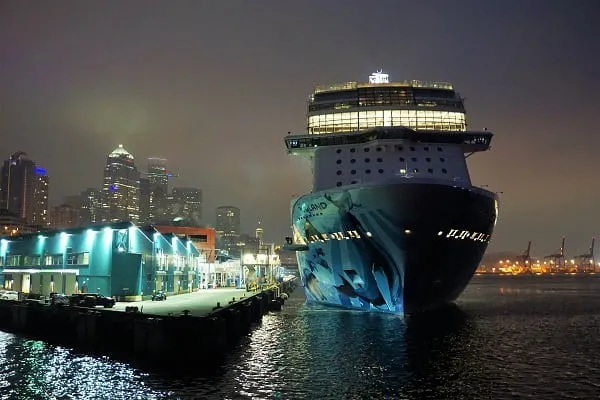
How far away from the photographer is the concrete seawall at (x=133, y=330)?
83.6ft

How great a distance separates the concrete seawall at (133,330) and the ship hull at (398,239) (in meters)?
8.05

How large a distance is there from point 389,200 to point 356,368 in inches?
491

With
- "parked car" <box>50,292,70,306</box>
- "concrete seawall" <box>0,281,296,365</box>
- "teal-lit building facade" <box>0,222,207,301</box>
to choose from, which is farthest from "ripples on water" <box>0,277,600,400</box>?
"teal-lit building facade" <box>0,222,207,301</box>

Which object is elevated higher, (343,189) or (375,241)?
(343,189)

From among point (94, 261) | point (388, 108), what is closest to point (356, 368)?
point (388, 108)

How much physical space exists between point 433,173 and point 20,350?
97.4ft

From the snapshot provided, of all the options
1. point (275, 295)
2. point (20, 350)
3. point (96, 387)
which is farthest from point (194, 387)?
point (275, 295)

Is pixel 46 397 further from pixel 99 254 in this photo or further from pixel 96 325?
pixel 99 254

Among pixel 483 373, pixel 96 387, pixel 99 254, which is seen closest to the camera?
pixel 96 387

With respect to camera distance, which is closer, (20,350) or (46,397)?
(46,397)

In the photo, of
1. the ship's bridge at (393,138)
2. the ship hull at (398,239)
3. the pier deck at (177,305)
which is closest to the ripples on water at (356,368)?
the ship hull at (398,239)

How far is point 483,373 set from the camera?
22.7 meters

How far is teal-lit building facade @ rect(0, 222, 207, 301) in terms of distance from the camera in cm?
4422

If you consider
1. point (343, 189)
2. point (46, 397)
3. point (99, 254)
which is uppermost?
point (343, 189)
